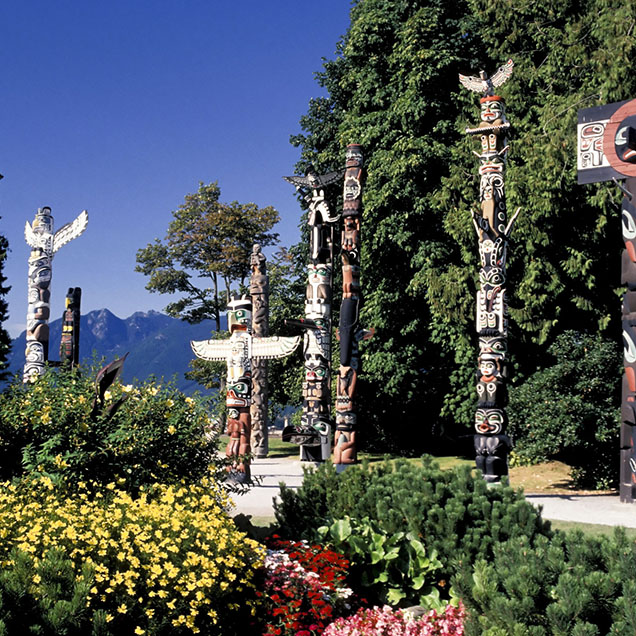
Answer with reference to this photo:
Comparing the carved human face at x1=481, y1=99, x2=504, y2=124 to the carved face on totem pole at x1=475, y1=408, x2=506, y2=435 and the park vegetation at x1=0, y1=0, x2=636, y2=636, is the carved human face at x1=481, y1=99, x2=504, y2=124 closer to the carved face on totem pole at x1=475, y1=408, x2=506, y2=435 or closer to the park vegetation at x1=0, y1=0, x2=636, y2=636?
the park vegetation at x1=0, y1=0, x2=636, y2=636

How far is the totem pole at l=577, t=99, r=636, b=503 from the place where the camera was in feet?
46.1

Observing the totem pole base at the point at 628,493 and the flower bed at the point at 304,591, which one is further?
the totem pole base at the point at 628,493

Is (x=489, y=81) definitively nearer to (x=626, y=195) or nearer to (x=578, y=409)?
(x=626, y=195)

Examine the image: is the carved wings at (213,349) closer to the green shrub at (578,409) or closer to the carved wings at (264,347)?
the carved wings at (264,347)

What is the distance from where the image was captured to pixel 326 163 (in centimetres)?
2825

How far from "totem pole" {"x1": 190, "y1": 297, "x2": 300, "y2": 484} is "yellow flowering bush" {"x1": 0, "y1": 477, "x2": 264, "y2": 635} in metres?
8.13

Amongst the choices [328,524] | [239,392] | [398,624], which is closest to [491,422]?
[239,392]

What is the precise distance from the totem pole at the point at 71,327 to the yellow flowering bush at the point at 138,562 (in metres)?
23.1

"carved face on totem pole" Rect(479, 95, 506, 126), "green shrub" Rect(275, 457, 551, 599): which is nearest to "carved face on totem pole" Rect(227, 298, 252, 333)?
"carved face on totem pole" Rect(479, 95, 506, 126)

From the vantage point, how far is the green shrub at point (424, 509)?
21.8 ft

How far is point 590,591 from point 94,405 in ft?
16.5

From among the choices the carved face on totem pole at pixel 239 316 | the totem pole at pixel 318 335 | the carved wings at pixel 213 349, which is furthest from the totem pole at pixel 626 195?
the carved wings at pixel 213 349

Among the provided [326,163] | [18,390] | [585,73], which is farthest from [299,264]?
[18,390]

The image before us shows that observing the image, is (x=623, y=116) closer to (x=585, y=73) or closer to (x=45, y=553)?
(x=585, y=73)
